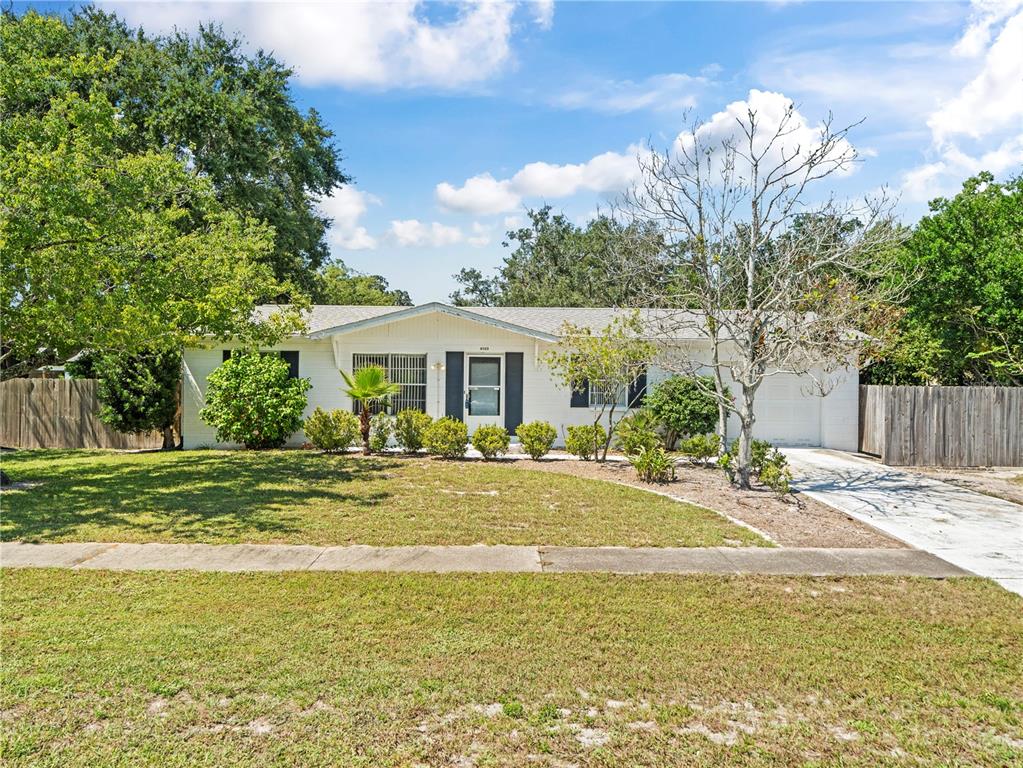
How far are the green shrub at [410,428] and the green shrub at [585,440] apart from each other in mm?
3264

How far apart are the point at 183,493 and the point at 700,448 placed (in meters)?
9.74

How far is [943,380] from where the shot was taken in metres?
20.1

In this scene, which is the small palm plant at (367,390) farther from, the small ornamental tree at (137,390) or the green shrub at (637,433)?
the green shrub at (637,433)

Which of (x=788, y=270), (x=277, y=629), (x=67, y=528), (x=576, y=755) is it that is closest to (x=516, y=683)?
(x=576, y=755)

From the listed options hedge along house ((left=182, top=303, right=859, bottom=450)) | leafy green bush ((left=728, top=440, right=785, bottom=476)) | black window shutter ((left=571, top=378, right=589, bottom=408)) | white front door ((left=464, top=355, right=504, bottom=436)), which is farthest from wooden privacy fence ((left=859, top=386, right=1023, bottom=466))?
white front door ((left=464, top=355, right=504, bottom=436))

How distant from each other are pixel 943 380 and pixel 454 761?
21045 mm

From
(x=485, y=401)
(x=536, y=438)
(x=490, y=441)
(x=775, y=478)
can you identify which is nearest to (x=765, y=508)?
(x=775, y=478)

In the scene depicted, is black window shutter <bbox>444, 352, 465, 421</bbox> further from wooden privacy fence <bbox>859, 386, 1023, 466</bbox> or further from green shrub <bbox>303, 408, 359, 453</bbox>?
wooden privacy fence <bbox>859, 386, 1023, 466</bbox>

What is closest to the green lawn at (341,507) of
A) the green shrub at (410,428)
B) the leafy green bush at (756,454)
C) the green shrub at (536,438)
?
the green shrub at (536,438)

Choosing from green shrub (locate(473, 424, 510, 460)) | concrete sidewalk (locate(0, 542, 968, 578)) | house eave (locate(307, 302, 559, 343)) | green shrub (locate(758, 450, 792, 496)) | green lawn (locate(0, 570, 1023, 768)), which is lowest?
green lawn (locate(0, 570, 1023, 768))

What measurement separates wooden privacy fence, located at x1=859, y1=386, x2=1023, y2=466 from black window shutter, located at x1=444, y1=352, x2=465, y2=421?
9.61 m

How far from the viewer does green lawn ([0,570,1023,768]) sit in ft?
12.1

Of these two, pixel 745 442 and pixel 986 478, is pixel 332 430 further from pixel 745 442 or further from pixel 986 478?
pixel 986 478

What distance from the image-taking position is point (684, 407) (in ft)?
49.9
